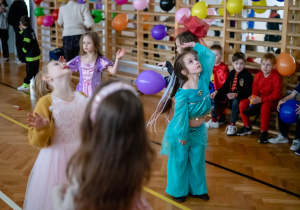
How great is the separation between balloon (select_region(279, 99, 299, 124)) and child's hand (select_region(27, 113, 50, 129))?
9.26 feet

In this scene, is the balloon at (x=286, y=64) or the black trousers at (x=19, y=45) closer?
the balloon at (x=286, y=64)

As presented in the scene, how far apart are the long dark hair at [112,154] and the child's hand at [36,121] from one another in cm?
69

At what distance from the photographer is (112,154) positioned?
1276 mm

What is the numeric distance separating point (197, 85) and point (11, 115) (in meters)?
3.23

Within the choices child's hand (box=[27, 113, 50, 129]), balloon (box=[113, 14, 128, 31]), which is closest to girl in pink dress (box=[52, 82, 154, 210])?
child's hand (box=[27, 113, 50, 129])

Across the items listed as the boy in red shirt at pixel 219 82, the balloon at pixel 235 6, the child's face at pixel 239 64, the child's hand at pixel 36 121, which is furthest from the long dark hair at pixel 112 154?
the balloon at pixel 235 6

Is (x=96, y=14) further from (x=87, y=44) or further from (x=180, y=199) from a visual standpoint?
(x=180, y=199)

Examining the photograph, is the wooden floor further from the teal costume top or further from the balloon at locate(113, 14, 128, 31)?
the balloon at locate(113, 14, 128, 31)

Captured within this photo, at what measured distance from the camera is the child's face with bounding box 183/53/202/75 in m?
2.74

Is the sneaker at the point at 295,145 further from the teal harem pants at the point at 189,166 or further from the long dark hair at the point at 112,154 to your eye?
the long dark hair at the point at 112,154

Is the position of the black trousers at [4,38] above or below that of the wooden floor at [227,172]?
above

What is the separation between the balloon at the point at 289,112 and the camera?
3.99 meters

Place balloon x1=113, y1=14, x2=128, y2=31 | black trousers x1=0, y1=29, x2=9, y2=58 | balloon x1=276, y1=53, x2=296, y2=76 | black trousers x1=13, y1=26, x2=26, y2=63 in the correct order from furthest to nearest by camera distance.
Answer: black trousers x1=0, y1=29, x2=9, y2=58 → black trousers x1=13, y1=26, x2=26, y2=63 → balloon x1=113, y1=14, x2=128, y2=31 → balloon x1=276, y1=53, x2=296, y2=76

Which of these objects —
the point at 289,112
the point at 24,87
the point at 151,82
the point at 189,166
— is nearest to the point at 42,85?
the point at 151,82
